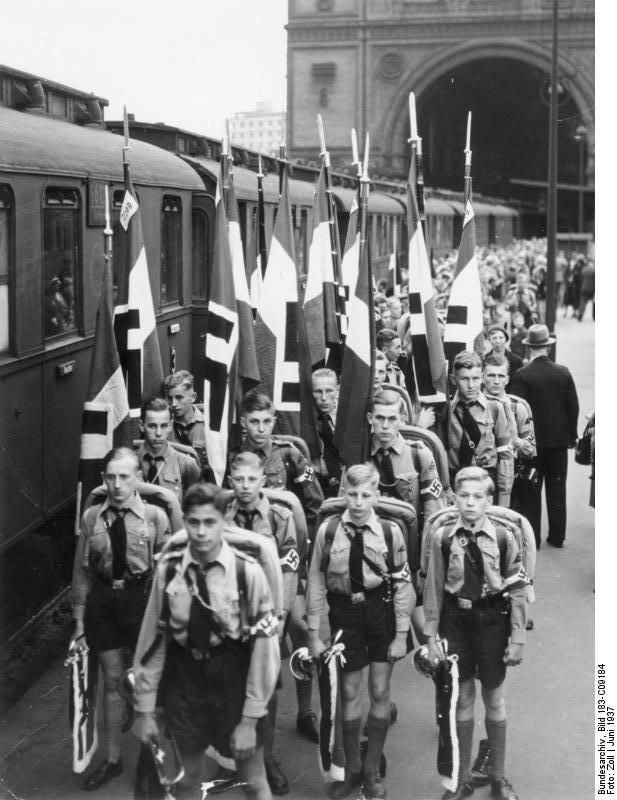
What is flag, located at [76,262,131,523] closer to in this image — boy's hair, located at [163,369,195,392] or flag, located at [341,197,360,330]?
boy's hair, located at [163,369,195,392]

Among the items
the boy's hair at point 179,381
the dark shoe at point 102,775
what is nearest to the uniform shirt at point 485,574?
the dark shoe at point 102,775

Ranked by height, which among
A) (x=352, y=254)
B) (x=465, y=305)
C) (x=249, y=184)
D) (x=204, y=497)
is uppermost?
(x=249, y=184)

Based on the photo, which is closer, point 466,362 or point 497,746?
point 497,746

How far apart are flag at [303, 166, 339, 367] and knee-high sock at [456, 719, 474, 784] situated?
3.86 m

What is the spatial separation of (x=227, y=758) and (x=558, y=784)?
5.65 ft

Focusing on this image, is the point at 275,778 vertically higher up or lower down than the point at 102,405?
lower down

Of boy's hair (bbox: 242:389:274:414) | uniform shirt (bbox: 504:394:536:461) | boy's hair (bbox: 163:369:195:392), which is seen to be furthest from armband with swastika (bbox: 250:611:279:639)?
uniform shirt (bbox: 504:394:536:461)

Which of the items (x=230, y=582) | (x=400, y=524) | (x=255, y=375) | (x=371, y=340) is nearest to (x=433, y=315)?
(x=371, y=340)

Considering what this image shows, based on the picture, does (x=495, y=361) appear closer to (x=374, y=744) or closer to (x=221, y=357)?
(x=221, y=357)

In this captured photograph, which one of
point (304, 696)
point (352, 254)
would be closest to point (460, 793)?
point (304, 696)

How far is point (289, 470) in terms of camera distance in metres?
6.31

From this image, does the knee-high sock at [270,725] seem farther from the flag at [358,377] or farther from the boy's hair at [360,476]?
the flag at [358,377]

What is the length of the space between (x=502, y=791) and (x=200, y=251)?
23.6 ft

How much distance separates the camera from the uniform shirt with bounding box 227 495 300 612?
541 cm
